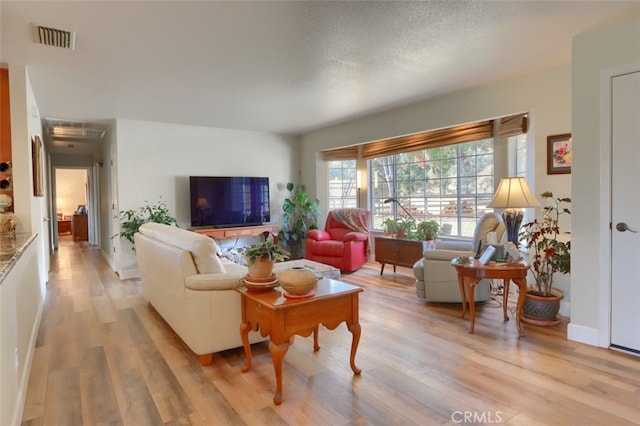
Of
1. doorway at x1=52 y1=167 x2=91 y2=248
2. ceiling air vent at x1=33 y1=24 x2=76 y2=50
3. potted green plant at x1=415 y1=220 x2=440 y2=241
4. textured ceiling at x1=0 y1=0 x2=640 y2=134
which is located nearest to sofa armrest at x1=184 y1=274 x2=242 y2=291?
textured ceiling at x1=0 y1=0 x2=640 y2=134

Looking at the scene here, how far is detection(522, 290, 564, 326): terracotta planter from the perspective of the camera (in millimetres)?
3217

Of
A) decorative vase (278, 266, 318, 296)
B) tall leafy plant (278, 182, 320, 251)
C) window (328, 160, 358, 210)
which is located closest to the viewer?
decorative vase (278, 266, 318, 296)

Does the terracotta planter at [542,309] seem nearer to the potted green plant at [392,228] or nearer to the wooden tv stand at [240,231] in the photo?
the potted green plant at [392,228]

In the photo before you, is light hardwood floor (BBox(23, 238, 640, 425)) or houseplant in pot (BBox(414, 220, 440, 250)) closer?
light hardwood floor (BBox(23, 238, 640, 425))

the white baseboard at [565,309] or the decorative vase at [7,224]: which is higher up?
the decorative vase at [7,224]

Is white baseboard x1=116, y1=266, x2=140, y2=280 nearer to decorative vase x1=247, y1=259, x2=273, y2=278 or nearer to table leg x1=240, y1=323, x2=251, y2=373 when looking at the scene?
table leg x1=240, y1=323, x2=251, y2=373

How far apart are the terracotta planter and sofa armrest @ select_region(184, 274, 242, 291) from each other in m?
2.58

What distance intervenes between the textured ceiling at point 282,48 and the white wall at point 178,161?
0.92 metres

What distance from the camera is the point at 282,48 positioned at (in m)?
3.04

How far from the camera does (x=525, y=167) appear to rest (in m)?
4.18

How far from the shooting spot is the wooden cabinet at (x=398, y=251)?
4.73m

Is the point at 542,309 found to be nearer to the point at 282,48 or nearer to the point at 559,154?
the point at 559,154

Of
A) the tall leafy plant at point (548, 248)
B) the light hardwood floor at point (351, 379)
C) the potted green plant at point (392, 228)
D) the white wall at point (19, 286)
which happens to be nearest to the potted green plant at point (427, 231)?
the potted green plant at point (392, 228)

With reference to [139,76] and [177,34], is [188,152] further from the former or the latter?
[177,34]
